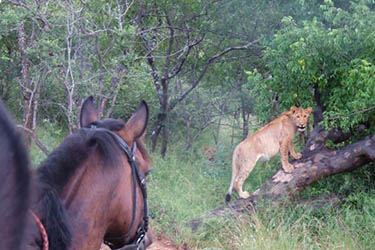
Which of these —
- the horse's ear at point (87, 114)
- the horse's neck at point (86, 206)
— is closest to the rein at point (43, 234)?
the horse's neck at point (86, 206)

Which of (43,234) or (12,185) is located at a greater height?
(12,185)

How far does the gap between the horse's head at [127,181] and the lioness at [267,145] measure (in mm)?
5023

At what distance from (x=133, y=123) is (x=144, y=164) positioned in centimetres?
22

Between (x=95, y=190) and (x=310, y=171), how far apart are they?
5.18 m

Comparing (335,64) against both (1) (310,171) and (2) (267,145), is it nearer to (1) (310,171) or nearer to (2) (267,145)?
(1) (310,171)

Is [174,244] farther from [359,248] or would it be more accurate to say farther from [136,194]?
[136,194]

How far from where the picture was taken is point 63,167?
Result: 1.97m

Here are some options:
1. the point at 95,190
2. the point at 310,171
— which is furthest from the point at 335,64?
the point at 95,190

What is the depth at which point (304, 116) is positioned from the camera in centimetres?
720

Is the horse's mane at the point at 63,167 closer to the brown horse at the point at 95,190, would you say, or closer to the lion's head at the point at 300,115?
the brown horse at the point at 95,190

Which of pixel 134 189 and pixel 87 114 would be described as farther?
pixel 87 114

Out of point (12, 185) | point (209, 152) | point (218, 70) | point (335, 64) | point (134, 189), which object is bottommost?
point (209, 152)

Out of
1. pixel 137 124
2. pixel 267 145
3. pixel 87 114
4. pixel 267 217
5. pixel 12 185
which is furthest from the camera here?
pixel 267 145

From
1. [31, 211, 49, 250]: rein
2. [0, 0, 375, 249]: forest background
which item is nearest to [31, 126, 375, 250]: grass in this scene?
[0, 0, 375, 249]: forest background
